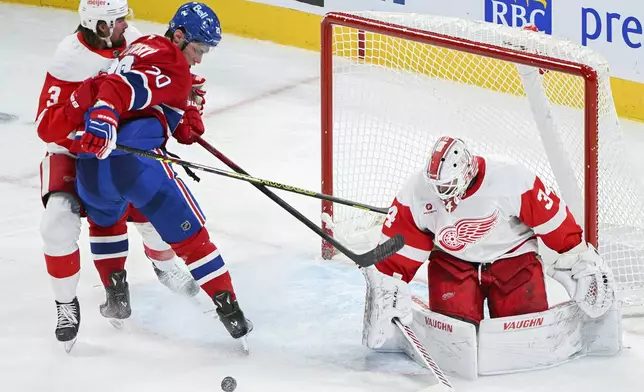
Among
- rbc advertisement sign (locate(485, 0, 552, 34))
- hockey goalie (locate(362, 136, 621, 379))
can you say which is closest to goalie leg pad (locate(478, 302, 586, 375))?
hockey goalie (locate(362, 136, 621, 379))

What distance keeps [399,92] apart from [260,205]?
2.53 feet

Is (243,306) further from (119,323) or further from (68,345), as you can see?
(68,345)

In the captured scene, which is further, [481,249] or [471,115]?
[471,115]

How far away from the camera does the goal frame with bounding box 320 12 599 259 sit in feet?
13.4

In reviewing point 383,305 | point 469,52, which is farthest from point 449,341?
point 469,52

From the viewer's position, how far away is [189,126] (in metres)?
4.22

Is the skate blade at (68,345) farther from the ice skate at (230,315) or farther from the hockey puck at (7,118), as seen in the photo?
the hockey puck at (7,118)

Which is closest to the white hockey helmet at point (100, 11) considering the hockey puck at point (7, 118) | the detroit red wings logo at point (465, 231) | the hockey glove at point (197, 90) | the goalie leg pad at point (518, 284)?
the hockey glove at point (197, 90)

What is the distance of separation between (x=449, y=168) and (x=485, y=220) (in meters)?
0.22

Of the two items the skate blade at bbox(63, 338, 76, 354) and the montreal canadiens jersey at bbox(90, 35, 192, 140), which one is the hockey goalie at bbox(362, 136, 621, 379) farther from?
the skate blade at bbox(63, 338, 76, 354)

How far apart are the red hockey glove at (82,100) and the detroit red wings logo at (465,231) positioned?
1060mm

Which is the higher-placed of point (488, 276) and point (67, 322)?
point (488, 276)

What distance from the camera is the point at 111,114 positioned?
12.3 feet

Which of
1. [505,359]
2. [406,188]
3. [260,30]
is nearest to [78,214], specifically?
[406,188]
